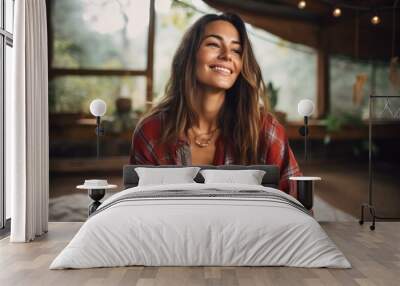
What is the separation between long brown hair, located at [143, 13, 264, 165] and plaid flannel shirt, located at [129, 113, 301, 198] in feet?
0.26

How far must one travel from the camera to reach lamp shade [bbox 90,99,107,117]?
680 cm

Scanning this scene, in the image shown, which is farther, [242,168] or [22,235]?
[242,168]

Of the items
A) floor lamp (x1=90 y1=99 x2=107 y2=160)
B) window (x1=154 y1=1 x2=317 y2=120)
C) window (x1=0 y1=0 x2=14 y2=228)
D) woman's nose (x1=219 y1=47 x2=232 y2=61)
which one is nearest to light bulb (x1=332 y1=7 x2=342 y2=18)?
window (x1=154 y1=1 x2=317 y2=120)

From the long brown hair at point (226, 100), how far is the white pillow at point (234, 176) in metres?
0.55

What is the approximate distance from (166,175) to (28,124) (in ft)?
5.02

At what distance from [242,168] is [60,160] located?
221 cm

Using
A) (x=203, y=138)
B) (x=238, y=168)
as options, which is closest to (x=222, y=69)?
(x=203, y=138)

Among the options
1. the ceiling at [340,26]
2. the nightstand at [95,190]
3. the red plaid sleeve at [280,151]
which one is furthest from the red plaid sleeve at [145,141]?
the ceiling at [340,26]

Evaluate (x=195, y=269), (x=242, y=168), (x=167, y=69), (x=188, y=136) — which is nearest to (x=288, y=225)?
(x=195, y=269)

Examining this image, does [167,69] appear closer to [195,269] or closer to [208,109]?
[208,109]

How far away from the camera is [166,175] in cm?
627

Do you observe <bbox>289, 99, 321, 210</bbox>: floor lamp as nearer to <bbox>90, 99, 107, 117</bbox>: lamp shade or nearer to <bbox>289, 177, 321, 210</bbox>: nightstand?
<bbox>289, 177, 321, 210</bbox>: nightstand

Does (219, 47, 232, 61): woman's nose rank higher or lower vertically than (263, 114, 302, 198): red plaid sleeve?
higher

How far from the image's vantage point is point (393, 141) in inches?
281
